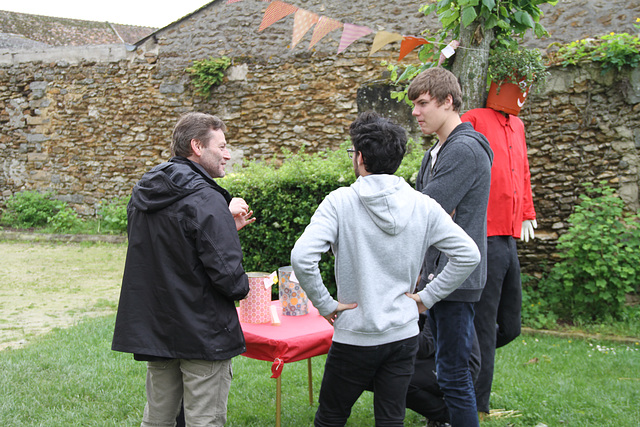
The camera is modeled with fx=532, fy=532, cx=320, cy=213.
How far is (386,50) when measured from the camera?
29.2ft

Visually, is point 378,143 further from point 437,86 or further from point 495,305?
point 495,305

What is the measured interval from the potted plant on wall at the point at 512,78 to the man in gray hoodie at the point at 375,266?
151cm

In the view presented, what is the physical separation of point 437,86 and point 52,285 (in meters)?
6.20

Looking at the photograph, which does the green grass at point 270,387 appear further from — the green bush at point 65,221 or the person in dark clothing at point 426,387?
the green bush at point 65,221

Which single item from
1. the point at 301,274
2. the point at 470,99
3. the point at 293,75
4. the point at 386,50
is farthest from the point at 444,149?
the point at 293,75

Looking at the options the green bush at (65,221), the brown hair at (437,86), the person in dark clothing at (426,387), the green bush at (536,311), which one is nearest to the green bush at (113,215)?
the green bush at (65,221)

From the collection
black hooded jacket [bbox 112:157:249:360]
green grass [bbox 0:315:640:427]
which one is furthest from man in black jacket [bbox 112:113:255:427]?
green grass [bbox 0:315:640:427]

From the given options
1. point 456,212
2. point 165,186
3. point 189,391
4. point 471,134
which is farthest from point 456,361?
point 165,186

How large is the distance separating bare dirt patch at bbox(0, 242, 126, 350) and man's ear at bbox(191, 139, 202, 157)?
3.43m

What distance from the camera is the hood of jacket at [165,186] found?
2.10m

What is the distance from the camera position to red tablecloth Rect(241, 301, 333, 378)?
2584 mm

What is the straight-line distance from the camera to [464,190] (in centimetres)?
241

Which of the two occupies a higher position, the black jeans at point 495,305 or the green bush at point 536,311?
the black jeans at point 495,305

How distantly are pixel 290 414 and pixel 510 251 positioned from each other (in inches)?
65.7
